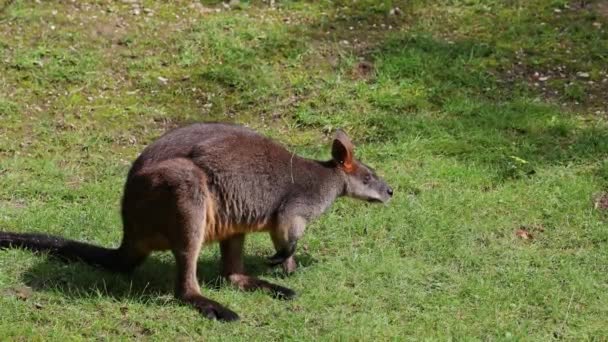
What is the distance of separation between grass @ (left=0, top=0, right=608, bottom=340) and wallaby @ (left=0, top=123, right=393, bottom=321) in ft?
0.44

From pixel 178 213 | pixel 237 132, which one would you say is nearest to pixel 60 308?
pixel 178 213

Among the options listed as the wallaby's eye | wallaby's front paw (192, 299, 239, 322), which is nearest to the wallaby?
wallaby's front paw (192, 299, 239, 322)

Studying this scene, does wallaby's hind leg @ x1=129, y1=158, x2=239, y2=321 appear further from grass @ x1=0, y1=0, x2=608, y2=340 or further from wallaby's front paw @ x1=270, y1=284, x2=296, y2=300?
wallaby's front paw @ x1=270, y1=284, x2=296, y2=300

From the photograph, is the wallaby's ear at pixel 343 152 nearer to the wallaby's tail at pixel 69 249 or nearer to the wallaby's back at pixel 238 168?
the wallaby's back at pixel 238 168

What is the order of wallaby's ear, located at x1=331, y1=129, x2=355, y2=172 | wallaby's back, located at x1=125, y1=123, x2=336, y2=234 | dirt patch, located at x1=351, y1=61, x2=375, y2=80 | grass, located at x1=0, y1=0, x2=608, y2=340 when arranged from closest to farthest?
grass, located at x1=0, y1=0, x2=608, y2=340 < wallaby's back, located at x1=125, y1=123, x2=336, y2=234 < wallaby's ear, located at x1=331, y1=129, x2=355, y2=172 < dirt patch, located at x1=351, y1=61, x2=375, y2=80

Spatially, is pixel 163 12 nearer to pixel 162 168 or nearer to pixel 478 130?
pixel 478 130

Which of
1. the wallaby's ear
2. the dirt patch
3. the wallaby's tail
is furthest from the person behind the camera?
the dirt patch

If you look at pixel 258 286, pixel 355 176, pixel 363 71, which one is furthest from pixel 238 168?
pixel 363 71

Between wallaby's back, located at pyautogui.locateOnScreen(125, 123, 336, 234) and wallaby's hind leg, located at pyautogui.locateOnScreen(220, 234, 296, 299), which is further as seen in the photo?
wallaby's hind leg, located at pyautogui.locateOnScreen(220, 234, 296, 299)

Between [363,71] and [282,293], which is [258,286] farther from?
[363,71]

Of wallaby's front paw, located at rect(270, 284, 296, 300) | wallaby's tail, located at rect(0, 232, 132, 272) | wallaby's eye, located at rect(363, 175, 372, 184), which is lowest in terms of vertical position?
wallaby's front paw, located at rect(270, 284, 296, 300)

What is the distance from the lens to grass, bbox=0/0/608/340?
5.75 meters

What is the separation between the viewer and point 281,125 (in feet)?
28.5

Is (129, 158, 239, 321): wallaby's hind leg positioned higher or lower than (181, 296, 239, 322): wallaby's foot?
higher
